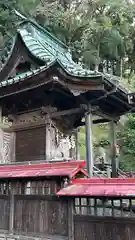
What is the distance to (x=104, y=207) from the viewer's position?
21.5ft

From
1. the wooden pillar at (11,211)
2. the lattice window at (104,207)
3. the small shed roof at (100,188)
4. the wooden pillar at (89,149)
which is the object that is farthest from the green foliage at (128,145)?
the small shed roof at (100,188)

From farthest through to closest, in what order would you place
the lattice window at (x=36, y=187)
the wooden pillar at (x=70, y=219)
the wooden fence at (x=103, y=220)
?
the lattice window at (x=36, y=187)
the wooden pillar at (x=70, y=219)
the wooden fence at (x=103, y=220)

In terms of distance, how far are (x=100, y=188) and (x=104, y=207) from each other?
54cm

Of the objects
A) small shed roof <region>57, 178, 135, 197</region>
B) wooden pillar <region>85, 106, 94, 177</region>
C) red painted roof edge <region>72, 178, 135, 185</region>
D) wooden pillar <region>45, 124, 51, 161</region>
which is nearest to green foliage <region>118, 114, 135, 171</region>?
wooden pillar <region>45, 124, 51, 161</region>

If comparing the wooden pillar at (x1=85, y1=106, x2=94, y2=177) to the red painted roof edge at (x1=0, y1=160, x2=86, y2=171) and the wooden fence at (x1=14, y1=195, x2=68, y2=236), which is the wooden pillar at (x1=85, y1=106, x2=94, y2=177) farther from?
the wooden fence at (x1=14, y1=195, x2=68, y2=236)

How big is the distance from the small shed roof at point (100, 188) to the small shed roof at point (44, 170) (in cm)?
35

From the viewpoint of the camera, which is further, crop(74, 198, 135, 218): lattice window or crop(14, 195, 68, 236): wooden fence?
crop(14, 195, 68, 236): wooden fence

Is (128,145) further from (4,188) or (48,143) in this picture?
(4,188)

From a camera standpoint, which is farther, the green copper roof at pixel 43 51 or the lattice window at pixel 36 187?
the green copper roof at pixel 43 51

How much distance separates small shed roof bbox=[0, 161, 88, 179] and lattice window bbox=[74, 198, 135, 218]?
2.57 feet

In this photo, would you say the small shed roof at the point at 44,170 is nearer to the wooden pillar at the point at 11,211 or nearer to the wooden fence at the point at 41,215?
the wooden pillar at the point at 11,211

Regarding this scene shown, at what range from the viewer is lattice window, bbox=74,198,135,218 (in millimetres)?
6353

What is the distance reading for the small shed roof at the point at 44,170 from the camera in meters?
7.00

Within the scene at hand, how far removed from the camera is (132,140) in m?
17.5
